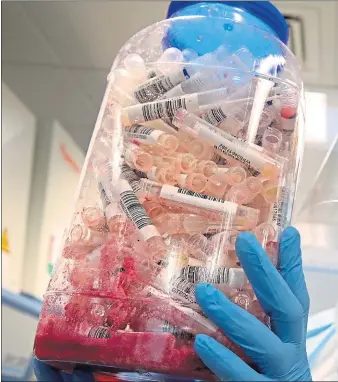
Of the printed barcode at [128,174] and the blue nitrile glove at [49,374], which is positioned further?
the blue nitrile glove at [49,374]

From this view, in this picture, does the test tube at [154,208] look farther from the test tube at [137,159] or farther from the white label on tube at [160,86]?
the white label on tube at [160,86]

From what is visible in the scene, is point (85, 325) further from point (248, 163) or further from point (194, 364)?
point (248, 163)

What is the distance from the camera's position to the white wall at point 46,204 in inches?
84.0

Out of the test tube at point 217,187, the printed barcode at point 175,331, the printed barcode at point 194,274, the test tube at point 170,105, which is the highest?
the test tube at point 170,105

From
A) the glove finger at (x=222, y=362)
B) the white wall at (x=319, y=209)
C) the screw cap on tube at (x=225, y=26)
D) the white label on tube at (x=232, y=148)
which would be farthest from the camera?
the white wall at (x=319, y=209)

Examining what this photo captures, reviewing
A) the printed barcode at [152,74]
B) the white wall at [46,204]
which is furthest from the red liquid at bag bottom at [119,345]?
the white wall at [46,204]

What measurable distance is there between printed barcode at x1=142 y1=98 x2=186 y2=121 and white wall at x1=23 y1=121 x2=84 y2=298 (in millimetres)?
1429

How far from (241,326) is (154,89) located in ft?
1.08

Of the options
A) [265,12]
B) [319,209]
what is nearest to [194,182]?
[265,12]

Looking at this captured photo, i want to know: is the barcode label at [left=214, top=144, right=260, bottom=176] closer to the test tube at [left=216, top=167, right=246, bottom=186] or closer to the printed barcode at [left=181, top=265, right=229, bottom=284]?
the test tube at [left=216, top=167, right=246, bottom=186]

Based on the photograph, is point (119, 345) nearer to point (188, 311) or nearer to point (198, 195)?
point (188, 311)

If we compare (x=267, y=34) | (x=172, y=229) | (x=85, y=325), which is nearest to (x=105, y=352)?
(x=85, y=325)

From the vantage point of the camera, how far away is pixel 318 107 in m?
1.21

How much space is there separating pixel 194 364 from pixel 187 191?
195 millimetres
